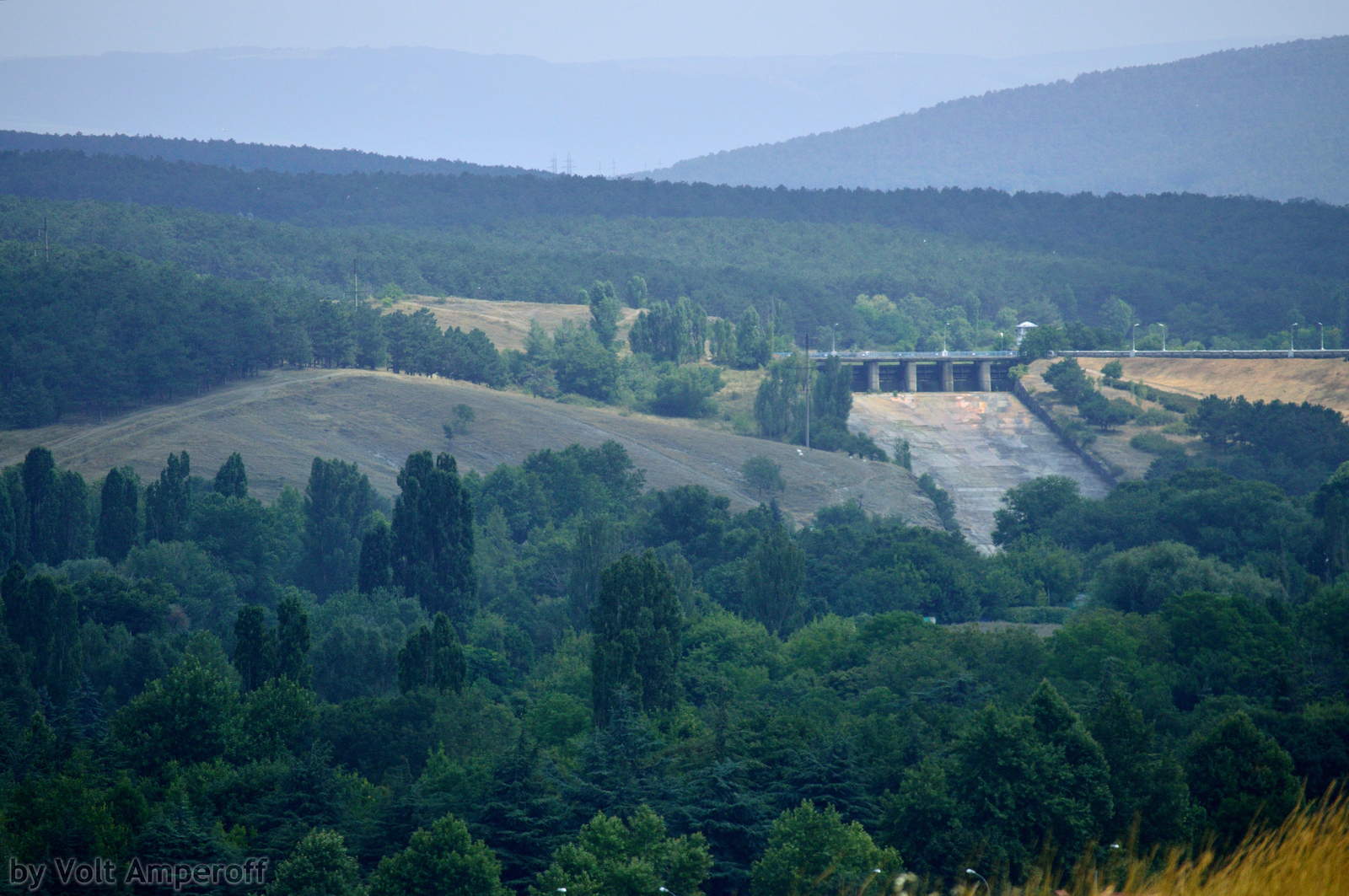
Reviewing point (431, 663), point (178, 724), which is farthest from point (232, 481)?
point (178, 724)

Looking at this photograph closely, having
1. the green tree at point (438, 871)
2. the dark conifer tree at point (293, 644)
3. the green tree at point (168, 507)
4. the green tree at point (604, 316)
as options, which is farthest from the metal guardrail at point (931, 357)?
the green tree at point (438, 871)

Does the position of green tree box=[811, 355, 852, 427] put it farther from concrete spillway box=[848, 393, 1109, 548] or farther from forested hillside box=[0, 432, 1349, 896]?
forested hillside box=[0, 432, 1349, 896]

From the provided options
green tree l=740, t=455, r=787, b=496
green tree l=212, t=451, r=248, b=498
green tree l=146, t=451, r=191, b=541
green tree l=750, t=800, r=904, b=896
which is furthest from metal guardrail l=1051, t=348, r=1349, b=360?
green tree l=750, t=800, r=904, b=896

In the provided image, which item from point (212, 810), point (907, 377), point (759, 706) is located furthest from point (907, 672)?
point (907, 377)

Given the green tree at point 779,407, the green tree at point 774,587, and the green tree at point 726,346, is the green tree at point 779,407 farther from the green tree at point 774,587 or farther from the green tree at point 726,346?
the green tree at point 774,587

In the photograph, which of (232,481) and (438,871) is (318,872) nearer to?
(438,871)

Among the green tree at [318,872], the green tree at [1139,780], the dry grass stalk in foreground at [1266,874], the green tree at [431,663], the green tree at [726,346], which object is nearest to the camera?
the dry grass stalk in foreground at [1266,874]
